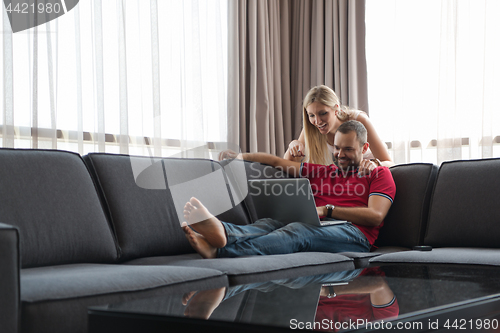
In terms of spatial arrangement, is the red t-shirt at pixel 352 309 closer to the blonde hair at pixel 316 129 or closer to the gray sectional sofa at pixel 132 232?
the gray sectional sofa at pixel 132 232

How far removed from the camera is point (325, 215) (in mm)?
2221

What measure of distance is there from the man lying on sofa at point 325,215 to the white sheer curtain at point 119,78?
2.67ft

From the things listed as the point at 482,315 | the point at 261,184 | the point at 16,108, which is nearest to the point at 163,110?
the point at 16,108

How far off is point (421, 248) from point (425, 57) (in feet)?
6.60

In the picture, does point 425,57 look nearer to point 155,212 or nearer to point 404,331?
point 155,212

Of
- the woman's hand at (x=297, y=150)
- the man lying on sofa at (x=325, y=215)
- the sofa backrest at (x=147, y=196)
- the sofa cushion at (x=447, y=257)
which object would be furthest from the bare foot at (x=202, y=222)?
the woman's hand at (x=297, y=150)

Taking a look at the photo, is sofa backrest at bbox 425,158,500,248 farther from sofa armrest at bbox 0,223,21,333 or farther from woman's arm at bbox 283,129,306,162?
sofa armrest at bbox 0,223,21,333

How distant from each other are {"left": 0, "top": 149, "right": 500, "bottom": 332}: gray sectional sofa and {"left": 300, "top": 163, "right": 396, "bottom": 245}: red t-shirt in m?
0.13

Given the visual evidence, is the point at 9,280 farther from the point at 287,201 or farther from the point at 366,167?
the point at 366,167

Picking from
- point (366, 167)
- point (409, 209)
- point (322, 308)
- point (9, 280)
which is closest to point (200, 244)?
point (9, 280)

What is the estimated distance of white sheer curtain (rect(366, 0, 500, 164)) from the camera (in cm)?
318

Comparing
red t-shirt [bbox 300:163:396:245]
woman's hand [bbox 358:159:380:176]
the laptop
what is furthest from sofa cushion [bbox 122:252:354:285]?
woman's hand [bbox 358:159:380:176]

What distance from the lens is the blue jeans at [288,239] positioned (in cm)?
183

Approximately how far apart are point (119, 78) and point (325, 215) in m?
1.59
